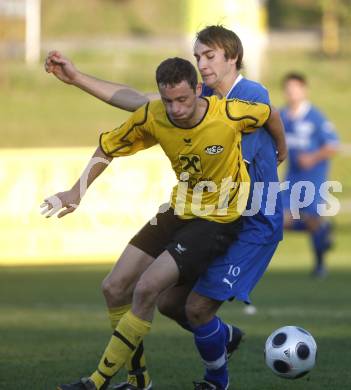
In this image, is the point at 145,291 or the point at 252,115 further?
the point at 252,115

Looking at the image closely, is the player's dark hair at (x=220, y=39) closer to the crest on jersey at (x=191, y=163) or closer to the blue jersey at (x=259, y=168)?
the blue jersey at (x=259, y=168)

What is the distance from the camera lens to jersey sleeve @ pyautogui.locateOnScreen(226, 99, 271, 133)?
20.1 ft

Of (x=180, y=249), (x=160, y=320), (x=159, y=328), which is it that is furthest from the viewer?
(x=160, y=320)

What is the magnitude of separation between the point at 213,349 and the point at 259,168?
1.08m

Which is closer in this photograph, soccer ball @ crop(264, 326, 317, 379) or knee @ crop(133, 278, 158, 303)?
knee @ crop(133, 278, 158, 303)

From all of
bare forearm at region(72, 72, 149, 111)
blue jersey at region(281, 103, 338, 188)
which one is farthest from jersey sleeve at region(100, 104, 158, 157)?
blue jersey at region(281, 103, 338, 188)

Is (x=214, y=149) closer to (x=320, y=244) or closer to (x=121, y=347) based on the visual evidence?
(x=121, y=347)

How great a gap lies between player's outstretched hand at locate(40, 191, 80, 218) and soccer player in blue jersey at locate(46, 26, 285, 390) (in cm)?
48

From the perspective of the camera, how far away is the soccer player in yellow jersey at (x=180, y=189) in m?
5.90

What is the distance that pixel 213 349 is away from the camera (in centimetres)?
A: 629

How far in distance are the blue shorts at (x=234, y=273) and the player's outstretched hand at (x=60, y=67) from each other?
1375 mm

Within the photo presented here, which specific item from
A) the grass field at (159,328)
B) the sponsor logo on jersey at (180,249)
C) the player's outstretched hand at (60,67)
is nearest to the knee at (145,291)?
the sponsor logo on jersey at (180,249)

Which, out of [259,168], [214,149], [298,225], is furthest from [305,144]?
[214,149]

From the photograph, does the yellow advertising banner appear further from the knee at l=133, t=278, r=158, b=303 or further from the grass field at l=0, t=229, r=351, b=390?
the knee at l=133, t=278, r=158, b=303
